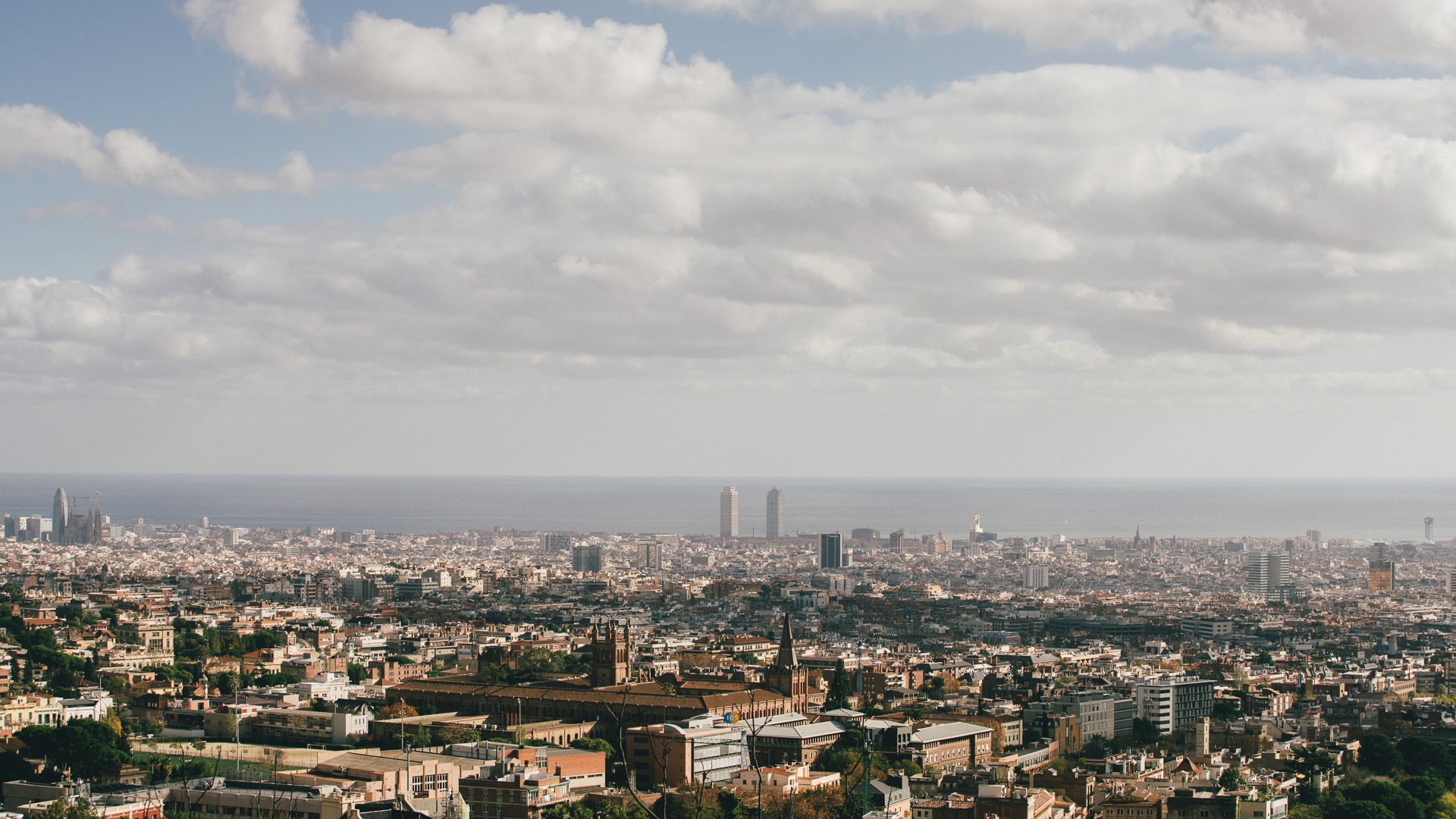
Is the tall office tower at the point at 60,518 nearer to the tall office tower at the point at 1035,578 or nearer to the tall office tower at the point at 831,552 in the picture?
the tall office tower at the point at 831,552

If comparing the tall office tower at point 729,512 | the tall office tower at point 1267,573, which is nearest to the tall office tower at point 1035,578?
the tall office tower at point 1267,573

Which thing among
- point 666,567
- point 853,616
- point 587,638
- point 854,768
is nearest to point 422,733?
point 854,768

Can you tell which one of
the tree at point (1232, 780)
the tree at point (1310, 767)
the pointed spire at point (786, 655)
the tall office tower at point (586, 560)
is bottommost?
the tree at point (1310, 767)

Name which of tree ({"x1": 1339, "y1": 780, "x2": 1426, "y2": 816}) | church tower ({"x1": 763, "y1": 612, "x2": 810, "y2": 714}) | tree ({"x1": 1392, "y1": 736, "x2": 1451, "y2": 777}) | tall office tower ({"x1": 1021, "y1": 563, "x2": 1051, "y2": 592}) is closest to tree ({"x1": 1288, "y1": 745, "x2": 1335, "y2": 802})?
tree ({"x1": 1339, "y1": 780, "x2": 1426, "y2": 816})

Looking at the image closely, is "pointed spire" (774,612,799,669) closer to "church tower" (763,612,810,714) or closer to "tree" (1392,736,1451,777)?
"church tower" (763,612,810,714)

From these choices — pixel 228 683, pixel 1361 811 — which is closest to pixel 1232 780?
pixel 1361 811

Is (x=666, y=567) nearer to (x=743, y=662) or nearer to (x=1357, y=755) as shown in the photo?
(x=743, y=662)

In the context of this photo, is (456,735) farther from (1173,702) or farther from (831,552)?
(831,552)
